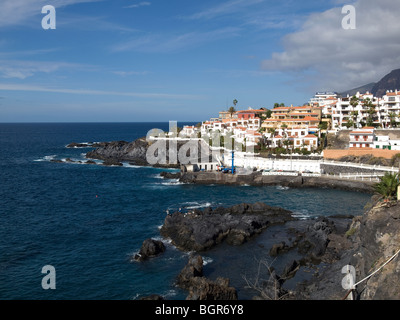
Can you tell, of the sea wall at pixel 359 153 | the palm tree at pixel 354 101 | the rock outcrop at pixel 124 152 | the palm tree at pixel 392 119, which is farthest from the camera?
the rock outcrop at pixel 124 152

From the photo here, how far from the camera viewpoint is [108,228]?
116ft

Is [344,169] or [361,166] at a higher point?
[361,166]

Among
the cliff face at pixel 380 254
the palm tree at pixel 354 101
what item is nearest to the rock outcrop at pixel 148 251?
the cliff face at pixel 380 254

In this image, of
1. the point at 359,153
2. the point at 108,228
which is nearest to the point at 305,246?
the point at 108,228

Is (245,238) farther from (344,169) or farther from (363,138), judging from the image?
(363,138)

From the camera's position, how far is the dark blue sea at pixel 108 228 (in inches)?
925

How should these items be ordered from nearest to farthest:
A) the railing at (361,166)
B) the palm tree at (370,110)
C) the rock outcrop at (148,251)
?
the rock outcrop at (148,251)
the railing at (361,166)
the palm tree at (370,110)

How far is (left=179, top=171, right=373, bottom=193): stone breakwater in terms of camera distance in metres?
49.4

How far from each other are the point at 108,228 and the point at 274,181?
3061 cm

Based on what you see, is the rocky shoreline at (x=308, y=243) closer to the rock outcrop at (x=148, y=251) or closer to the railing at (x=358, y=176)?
the rock outcrop at (x=148, y=251)

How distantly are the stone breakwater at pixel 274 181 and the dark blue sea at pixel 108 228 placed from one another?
2.02 metres
